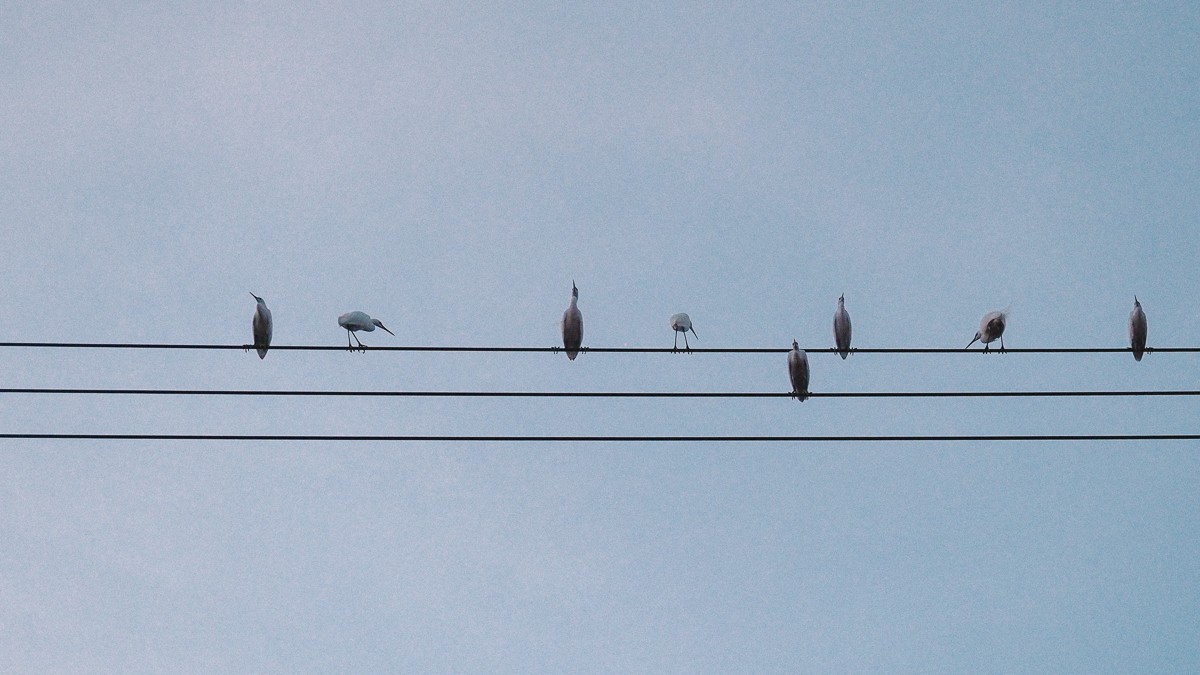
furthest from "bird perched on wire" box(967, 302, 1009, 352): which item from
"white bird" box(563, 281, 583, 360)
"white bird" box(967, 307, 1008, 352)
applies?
"white bird" box(563, 281, 583, 360)

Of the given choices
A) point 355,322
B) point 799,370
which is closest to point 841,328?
point 799,370

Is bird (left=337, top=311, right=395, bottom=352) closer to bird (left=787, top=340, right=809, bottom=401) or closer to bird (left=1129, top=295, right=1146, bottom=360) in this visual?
bird (left=787, top=340, right=809, bottom=401)

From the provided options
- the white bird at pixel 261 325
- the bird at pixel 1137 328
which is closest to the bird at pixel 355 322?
the white bird at pixel 261 325

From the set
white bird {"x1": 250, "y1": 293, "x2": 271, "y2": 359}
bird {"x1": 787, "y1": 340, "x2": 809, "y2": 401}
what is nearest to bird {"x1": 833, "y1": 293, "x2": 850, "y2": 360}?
bird {"x1": 787, "y1": 340, "x2": 809, "y2": 401}

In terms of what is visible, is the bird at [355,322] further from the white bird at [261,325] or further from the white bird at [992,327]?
the white bird at [992,327]

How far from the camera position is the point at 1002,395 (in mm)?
11367

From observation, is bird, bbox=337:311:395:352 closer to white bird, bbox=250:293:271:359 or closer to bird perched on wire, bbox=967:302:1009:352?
white bird, bbox=250:293:271:359

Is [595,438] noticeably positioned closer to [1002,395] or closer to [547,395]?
[547,395]

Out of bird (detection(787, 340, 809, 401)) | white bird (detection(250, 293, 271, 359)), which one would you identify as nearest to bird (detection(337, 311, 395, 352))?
white bird (detection(250, 293, 271, 359))

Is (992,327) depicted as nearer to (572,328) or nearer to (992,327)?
(992,327)

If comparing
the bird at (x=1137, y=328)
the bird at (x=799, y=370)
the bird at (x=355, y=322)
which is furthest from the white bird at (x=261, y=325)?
the bird at (x=1137, y=328)

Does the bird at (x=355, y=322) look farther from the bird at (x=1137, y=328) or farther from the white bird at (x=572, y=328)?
the bird at (x=1137, y=328)

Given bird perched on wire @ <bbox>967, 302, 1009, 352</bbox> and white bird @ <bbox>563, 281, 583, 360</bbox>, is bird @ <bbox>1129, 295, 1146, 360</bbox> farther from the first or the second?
white bird @ <bbox>563, 281, 583, 360</bbox>

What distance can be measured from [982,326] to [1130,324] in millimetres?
1908
